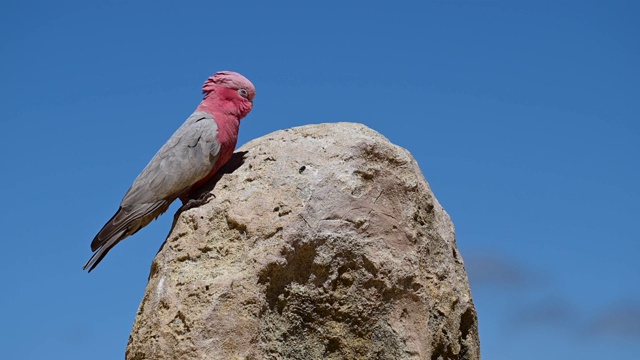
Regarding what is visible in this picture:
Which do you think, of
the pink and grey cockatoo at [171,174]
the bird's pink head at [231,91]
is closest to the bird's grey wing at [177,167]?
the pink and grey cockatoo at [171,174]

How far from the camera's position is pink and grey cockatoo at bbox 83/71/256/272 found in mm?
6766

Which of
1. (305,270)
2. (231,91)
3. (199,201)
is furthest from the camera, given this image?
(231,91)

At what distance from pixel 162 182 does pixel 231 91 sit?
1.12 meters

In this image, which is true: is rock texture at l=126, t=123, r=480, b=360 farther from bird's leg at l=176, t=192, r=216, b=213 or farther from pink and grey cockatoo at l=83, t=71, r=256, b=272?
pink and grey cockatoo at l=83, t=71, r=256, b=272

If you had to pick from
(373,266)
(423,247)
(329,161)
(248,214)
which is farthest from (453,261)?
(248,214)

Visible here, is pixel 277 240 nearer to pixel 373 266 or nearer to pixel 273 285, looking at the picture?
pixel 273 285

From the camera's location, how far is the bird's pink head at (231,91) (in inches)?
287

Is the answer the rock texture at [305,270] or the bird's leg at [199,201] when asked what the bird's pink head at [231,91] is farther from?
the bird's leg at [199,201]

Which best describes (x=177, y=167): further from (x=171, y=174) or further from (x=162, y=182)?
(x=162, y=182)

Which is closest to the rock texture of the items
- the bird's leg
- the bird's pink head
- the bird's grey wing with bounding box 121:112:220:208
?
the bird's leg

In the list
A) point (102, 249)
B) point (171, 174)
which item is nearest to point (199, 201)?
point (171, 174)

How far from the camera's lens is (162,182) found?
6.77m

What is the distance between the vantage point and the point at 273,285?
241 inches

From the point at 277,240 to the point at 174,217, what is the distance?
1.15 metres
